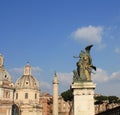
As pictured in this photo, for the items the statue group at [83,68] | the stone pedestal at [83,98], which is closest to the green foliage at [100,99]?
the statue group at [83,68]

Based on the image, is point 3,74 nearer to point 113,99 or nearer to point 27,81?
point 27,81

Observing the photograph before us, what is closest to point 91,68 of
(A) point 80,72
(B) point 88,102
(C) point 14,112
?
(A) point 80,72

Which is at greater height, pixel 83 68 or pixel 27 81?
pixel 27 81

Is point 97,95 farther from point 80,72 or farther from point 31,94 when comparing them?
point 80,72

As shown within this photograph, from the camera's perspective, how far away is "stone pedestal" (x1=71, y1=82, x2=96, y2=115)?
16.8 meters

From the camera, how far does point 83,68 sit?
1784 cm

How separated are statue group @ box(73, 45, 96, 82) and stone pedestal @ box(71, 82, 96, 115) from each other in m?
0.50

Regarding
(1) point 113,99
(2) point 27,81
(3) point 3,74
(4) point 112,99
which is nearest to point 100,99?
(4) point 112,99

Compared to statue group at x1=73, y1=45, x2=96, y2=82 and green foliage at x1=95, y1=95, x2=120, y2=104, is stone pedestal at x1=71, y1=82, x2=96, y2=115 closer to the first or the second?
statue group at x1=73, y1=45, x2=96, y2=82

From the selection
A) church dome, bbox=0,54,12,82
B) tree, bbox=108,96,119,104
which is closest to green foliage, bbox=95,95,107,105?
tree, bbox=108,96,119,104

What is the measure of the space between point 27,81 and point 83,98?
8570cm

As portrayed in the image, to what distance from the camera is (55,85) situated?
2832 inches

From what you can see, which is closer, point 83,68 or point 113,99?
point 83,68

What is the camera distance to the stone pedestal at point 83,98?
16.8m
